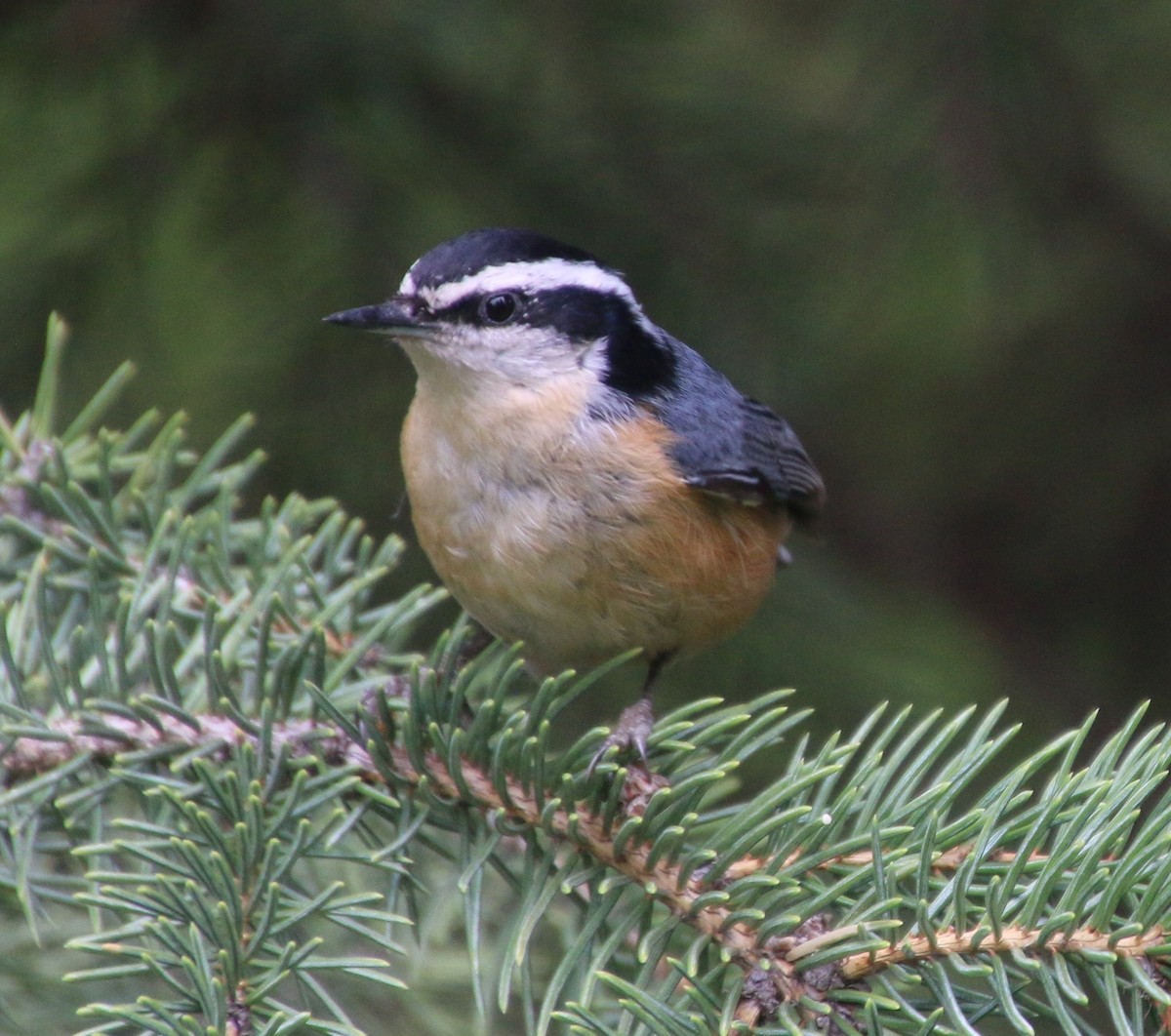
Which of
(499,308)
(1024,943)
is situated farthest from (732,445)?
(1024,943)

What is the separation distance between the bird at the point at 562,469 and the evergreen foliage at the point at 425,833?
168mm

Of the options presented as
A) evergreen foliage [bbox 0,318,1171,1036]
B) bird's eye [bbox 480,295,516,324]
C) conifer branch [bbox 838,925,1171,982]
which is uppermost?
bird's eye [bbox 480,295,516,324]

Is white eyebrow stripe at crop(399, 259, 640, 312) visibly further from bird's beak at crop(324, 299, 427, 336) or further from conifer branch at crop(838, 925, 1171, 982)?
conifer branch at crop(838, 925, 1171, 982)

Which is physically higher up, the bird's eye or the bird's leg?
the bird's eye

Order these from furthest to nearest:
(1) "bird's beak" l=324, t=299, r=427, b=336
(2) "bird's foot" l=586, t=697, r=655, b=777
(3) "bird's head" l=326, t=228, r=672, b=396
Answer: (3) "bird's head" l=326, t=228, r=672, b=396, (1) "bird's beak" l=324, t=299, r=427, b=336, (2) "bird's foot" l=586, t=697, r=655, b=777

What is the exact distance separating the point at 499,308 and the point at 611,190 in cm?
64

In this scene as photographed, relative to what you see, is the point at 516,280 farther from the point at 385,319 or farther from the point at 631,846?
the point at 631,846

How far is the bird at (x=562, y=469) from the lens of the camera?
221 cm

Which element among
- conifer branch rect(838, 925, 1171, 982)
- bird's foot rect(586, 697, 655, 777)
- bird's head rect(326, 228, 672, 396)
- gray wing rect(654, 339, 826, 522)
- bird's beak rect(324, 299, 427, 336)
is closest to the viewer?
conifer branch rect(838, 925, 1171, 982)

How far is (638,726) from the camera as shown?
6.67 feet

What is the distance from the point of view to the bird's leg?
1.73 metres

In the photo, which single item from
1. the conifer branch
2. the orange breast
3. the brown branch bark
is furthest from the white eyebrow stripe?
the conifer branch

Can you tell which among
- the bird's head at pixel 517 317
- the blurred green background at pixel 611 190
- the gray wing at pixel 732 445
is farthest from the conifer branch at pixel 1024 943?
the blurred green background at pixel 611 190

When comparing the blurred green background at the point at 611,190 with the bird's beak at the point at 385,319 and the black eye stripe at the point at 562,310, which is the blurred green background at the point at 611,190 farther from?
the bird's beak at the point at 385,319
